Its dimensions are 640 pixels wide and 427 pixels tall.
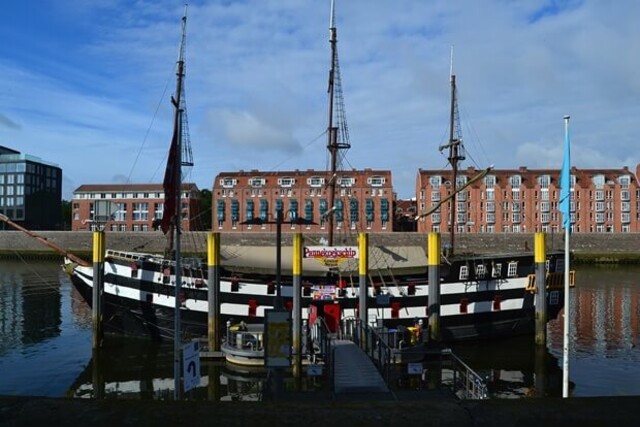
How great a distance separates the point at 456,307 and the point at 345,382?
15518 mm

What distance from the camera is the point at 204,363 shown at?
84.6 feet

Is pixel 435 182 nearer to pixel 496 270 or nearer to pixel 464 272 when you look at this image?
pixel 496 270

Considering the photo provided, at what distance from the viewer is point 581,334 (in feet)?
113

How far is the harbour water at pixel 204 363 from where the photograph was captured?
22766 millimetres

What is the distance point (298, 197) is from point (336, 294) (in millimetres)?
93208

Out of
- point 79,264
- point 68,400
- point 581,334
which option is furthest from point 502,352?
point 68,400

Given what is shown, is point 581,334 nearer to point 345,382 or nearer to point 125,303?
point 345,382

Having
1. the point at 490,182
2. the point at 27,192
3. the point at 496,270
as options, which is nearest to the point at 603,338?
the point at 496,270

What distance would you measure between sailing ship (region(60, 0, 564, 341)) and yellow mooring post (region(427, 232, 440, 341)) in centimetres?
124

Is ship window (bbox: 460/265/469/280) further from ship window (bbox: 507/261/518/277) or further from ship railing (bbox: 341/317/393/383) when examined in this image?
ship railing (bbox: 341/317/393/383)

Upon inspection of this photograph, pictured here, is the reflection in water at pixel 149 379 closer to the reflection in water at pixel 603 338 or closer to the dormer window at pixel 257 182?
the reflection in water at pixel 603 338

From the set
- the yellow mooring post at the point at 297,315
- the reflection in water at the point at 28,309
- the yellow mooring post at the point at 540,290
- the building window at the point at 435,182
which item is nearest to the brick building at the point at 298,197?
the building window at the point at 435,182

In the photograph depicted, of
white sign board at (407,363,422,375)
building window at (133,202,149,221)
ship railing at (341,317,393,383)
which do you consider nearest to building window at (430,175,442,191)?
building window at (133,202,149,221)

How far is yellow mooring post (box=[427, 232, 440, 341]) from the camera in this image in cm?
2633
